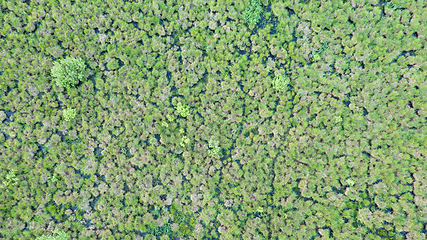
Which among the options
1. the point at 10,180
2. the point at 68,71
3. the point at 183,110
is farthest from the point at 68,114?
the point at 183,110

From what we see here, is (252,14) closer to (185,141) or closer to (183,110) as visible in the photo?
(183,110)

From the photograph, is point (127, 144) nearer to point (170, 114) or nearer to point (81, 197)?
point (170, 114)

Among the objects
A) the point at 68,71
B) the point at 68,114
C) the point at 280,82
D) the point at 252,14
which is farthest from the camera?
the point at 252,14

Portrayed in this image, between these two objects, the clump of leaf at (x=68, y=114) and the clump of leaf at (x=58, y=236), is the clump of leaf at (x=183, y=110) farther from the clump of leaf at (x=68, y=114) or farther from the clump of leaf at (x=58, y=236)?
the clump of leaf at (x=58, y=236)

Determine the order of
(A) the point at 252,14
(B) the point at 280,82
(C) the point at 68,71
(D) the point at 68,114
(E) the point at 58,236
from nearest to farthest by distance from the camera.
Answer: (E) the point at 58,236 < (C) the point at 68,71 < (D) the point at 68,114 < (B) the point at 280,82 < (A) the point at 252,14

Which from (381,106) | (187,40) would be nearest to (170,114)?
(187,40)

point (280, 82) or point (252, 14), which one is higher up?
point (252, 14)
